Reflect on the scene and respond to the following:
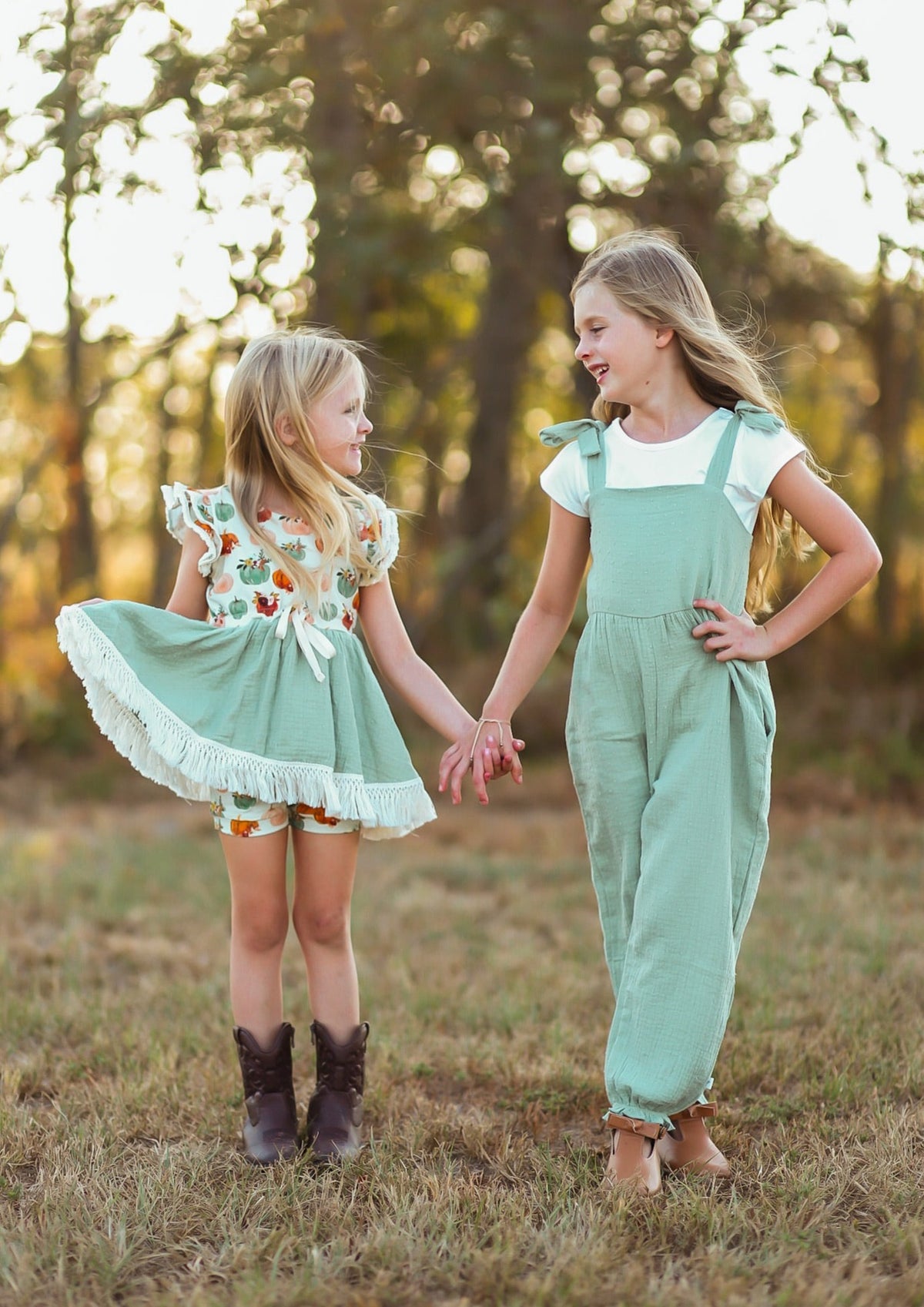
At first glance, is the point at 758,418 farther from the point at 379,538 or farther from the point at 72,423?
the point at 72,423

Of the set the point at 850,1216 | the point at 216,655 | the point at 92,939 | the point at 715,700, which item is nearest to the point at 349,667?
the point at 216,655

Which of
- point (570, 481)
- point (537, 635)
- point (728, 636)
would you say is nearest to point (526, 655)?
point (537, 635)

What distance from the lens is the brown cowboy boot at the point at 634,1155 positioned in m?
2.60

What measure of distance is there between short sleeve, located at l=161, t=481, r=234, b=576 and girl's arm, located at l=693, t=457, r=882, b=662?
103cm

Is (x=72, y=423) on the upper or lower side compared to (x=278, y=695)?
upper

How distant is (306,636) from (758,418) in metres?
1.04

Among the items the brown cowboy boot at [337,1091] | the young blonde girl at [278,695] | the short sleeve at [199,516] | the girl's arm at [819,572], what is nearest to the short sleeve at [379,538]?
the young blonde girl at [278,695]

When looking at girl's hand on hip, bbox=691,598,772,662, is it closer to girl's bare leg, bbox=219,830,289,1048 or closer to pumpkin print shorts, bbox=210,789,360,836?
pumpkin print shorts, bbox=210,789,360,836

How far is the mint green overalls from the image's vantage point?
262 cm

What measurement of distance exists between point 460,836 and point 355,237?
2.97 meters

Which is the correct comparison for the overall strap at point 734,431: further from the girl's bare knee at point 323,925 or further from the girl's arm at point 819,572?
the girl's bare knee at point 323,925

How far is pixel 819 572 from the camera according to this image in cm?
266

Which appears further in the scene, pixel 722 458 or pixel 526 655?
pixel 526 655

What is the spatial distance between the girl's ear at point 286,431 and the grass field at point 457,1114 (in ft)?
5.01
